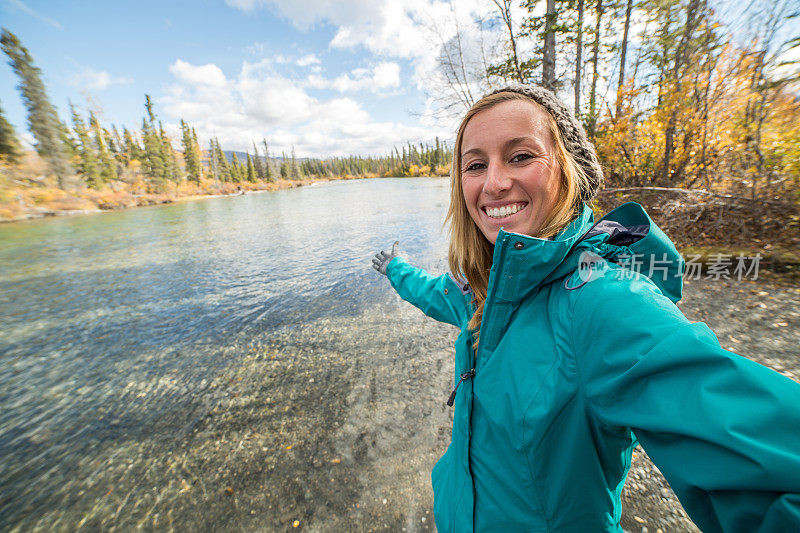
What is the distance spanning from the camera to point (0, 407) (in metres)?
4.11

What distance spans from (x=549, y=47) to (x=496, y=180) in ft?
29.8

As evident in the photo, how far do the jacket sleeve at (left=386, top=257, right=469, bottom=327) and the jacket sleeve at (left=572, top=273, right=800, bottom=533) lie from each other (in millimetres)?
1033

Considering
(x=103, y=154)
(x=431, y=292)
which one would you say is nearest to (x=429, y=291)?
(x=431, y=292)

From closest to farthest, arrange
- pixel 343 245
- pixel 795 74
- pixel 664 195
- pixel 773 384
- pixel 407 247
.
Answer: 1. pixel 773 384
2. pixel 795 74
3. pixel 664 195
4. pixel 407 247
5. pixel 343 245

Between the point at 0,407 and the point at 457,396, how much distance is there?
6.81 m

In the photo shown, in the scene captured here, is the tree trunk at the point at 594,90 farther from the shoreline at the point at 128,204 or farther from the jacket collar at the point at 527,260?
the shoreline at the point at 128,204

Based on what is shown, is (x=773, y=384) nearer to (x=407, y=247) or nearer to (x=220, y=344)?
(x=220, y=344)

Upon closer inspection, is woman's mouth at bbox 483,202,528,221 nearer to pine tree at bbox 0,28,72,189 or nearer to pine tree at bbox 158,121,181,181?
pine tree at bbox 0,28,72,189

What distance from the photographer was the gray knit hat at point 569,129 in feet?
5.22

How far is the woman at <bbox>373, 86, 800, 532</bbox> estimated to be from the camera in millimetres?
651

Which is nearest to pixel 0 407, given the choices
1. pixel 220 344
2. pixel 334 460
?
pixel 220 344

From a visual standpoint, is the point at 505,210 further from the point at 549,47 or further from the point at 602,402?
the point at 549,47

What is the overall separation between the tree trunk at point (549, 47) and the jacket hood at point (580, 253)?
28.7 feet

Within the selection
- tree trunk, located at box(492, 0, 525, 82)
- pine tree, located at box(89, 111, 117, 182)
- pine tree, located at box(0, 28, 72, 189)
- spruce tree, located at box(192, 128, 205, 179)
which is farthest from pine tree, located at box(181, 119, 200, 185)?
tree trunk, located at box(492, 0, 525, 82)
